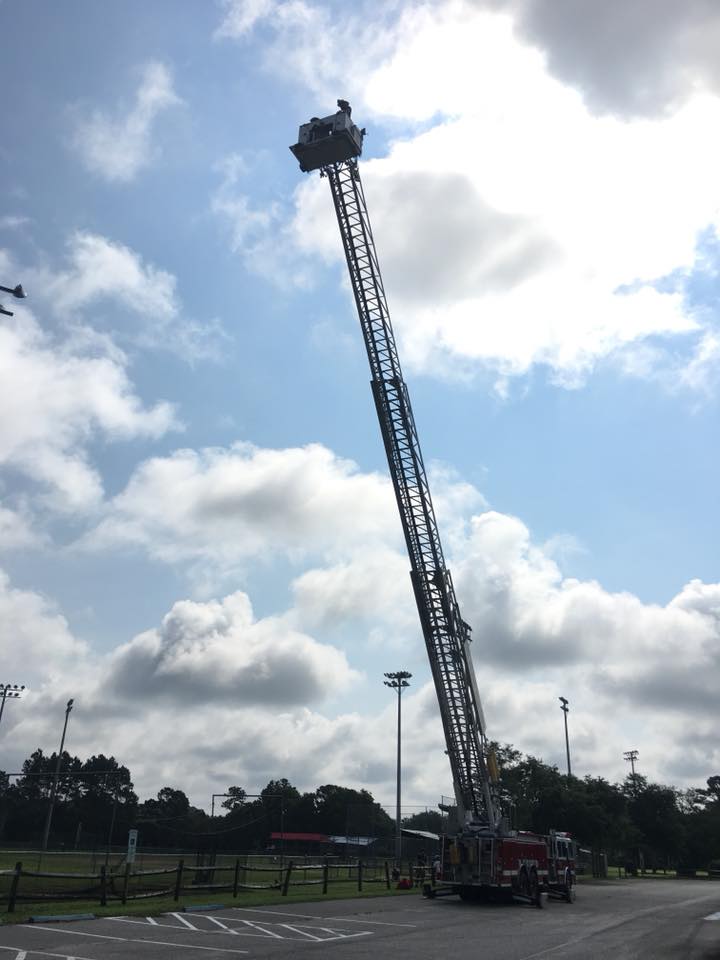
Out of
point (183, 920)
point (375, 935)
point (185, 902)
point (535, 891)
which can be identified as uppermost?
point (535, 891)

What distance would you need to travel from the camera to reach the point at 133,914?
20.5m

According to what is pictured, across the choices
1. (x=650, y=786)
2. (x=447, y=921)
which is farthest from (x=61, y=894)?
(x=650, y=786)

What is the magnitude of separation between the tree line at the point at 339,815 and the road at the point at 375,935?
854cm

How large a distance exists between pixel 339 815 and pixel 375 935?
10225 centimetres

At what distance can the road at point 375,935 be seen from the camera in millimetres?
14773

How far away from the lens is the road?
14.8 meters

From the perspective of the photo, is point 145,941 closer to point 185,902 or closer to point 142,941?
point 142,941

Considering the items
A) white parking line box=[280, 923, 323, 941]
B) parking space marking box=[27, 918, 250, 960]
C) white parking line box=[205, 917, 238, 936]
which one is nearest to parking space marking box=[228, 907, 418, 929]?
white parking line box=[280, 923, 323, 941]

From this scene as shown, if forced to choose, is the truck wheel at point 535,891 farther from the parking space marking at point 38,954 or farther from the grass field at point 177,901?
the parking space marking at point 38,954

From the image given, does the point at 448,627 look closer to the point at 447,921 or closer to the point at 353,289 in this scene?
the point at 447,921

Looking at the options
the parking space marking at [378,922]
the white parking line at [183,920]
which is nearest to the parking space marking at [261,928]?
the white parking line at [183,920]

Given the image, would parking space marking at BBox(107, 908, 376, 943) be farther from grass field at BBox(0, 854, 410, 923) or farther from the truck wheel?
the truck wheel

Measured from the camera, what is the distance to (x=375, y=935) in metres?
18.0

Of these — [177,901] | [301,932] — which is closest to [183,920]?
[301,932]
